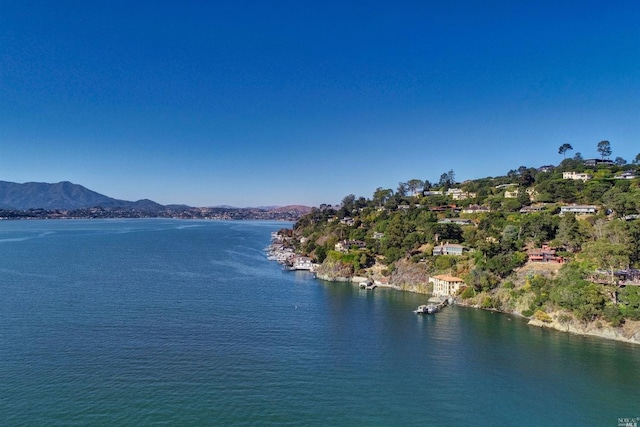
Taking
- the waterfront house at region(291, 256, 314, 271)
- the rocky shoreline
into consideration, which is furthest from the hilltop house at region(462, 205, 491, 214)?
the waterfront house at region(291, 256, 314, 271)

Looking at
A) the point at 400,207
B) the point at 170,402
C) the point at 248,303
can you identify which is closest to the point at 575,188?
the point at 400,207

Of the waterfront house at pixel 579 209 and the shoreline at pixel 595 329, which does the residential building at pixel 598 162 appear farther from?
the shoreline at pixel 595 329

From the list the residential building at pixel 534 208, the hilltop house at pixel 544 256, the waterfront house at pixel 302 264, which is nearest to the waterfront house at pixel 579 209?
the residential building at pixel 534 208

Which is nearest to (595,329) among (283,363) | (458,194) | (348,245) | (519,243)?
(519,243)

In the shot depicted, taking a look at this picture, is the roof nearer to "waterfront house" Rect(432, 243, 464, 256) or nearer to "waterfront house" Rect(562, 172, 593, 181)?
"waterfront house" Rect(432, 243, 464, 256)

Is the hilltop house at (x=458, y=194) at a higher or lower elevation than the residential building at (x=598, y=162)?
lower

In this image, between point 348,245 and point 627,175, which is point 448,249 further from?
point 627,175
